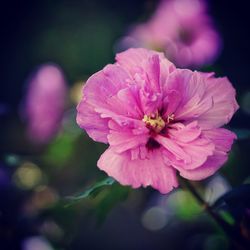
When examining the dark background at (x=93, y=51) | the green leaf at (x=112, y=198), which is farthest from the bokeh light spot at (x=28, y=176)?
the green leaf at (x=112, y=198)

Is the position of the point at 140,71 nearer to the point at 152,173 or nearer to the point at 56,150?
the point at 152,173

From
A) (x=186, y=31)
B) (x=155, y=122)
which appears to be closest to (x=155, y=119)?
(x=155, y=122)

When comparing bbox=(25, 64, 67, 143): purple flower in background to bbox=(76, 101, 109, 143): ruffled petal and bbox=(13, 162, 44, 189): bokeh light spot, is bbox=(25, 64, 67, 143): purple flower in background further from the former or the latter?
bbox=(76, 101, 109, 143): ruffled petal

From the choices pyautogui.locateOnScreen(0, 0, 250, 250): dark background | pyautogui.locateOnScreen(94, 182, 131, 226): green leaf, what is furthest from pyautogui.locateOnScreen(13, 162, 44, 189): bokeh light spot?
pyautogui.locateOnScreen(94, 182, 131, 226): green leaf

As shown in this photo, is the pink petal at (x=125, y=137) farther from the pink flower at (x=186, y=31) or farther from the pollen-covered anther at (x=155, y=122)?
the pink flower at (x=186, y=31)

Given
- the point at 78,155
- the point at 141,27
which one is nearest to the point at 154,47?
the point at 141,27

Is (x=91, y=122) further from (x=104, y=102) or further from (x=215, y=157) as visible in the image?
(x=215, y=157)
